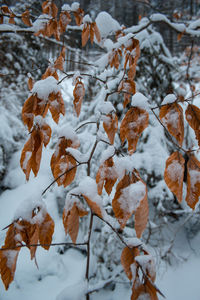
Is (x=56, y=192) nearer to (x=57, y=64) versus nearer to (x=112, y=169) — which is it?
(x=57, y=64)

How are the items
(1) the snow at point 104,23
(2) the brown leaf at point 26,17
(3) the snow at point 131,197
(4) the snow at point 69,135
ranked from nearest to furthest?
(3) the snow at point 131,197 → (4) the snow at point 69,135 → (1) the snow at point 104,23 → (2) the brown leaf at point 26,17

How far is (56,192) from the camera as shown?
235cm

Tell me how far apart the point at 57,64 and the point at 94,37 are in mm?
484

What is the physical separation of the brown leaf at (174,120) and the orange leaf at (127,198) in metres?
0.18

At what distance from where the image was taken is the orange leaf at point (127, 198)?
0.43 m

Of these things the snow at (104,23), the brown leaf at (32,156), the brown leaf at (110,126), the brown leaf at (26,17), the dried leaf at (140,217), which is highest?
the brown leaf at (26,17)

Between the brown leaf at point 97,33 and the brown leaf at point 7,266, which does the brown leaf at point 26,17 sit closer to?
the brown leaf at point 97,33

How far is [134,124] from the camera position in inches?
22.6

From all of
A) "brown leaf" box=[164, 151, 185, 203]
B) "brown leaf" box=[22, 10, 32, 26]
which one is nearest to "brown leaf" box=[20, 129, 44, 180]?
"brown leaf" box=[164, 151, 185, 203]

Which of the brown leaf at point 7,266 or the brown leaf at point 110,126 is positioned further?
the brown leaf at point 110,126

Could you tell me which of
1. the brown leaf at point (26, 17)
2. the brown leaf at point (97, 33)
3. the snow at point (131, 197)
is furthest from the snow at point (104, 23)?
the snow at point (131, 197)

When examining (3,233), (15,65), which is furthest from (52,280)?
(15,65)

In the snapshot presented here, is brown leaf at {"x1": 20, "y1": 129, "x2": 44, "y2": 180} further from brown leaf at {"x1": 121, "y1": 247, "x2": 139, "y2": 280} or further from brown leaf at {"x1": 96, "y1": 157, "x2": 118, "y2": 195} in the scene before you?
brown leaf at {"x1": 121, "y1": 247, "x2": 139, "y2": 280}

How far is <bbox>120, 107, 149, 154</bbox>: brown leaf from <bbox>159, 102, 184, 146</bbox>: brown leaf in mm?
56
